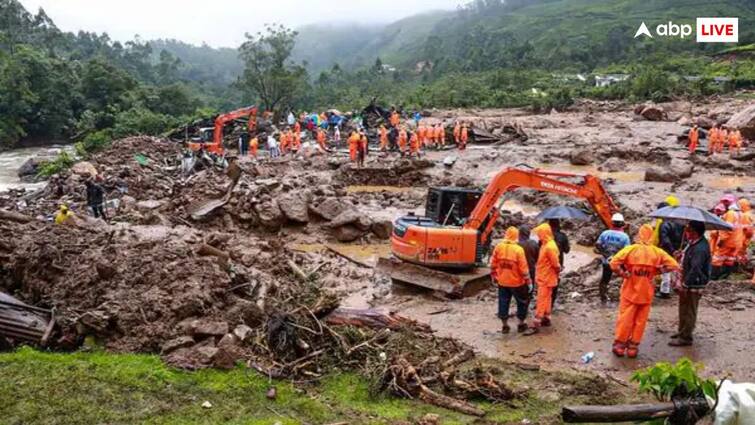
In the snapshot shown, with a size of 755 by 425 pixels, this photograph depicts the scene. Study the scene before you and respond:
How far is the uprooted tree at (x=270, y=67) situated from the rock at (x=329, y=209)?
31.8 meters

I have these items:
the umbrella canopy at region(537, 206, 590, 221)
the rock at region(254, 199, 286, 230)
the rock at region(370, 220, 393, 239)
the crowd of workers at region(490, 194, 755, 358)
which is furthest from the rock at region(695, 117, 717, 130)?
the umbrella canopy at region(537, 206, 590, 221)

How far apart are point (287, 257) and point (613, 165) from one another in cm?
1595

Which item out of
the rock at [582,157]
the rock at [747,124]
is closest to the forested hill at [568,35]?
the rock at [747,124]

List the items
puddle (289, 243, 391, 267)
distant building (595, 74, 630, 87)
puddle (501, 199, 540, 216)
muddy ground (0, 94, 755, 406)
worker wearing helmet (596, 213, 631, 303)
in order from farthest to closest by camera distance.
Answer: distant building (595, 74, 630, 87) → puddle (501, 199, 540, 216) → puddle (289, 243, 391, 267) → worker wearing helmet (596, 213, 631, 303) → muddy ground (0, 94, 755, 406)

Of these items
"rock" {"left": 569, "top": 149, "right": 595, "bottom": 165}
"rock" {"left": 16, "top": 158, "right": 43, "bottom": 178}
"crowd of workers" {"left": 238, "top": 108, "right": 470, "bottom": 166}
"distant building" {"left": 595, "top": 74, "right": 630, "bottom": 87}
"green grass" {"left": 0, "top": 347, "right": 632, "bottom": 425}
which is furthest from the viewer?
"distant building" {"left": 595, "top": 74, "right": 630, "bottom": 87}

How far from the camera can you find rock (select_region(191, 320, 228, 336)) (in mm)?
8461

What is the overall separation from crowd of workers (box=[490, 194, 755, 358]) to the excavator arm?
1113mm

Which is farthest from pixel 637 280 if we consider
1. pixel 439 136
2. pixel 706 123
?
pixel 706 123

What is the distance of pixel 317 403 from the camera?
7176mm

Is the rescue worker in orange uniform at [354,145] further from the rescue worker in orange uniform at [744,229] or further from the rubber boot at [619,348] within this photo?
the rubber boot at [619,348]

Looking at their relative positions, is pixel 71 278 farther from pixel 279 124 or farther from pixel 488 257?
pixel 279 124

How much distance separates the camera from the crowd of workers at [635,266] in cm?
812

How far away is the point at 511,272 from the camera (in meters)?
9.20

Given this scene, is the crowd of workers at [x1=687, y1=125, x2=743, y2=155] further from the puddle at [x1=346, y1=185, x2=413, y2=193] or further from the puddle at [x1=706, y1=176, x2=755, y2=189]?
the puddle at [x1=346, y1=185, x2=413, y2=193]
